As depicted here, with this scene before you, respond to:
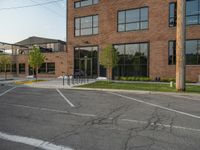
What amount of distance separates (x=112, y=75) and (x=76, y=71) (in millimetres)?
5660

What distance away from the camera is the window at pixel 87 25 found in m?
27.7

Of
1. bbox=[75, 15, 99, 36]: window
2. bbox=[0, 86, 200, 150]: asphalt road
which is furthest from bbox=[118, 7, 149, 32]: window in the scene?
bbox=[0, 86, 200, 150]: asphalt road

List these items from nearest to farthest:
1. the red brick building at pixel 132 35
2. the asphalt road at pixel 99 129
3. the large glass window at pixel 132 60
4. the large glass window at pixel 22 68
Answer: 1. the asphalt road at pixel 99 129
2. the red brick building at pixel 132 35
3. the large glass window at pixel 132 60
4. the large glass window at pixel 22 68

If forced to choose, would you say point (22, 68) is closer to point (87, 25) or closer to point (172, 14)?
point (87, 25)

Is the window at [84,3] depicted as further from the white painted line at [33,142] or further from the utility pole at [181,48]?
the white painted line at [33,142]

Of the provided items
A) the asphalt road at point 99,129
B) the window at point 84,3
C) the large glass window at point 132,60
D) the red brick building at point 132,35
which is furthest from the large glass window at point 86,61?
the asphalt road at point 99,129

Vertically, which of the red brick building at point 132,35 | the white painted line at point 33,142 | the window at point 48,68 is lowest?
the white painted line at point 33,142

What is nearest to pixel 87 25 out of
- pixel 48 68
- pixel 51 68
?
pixel 51 68

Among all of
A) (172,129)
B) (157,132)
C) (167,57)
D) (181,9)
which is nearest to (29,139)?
(157,132)

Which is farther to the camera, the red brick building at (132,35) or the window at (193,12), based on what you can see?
the red brick building at (132,35)

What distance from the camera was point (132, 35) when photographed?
81.8 ft

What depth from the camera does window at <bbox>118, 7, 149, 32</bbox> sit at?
24431 millimetres

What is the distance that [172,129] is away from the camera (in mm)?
5938

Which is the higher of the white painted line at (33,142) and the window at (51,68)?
the window at (51,68)
